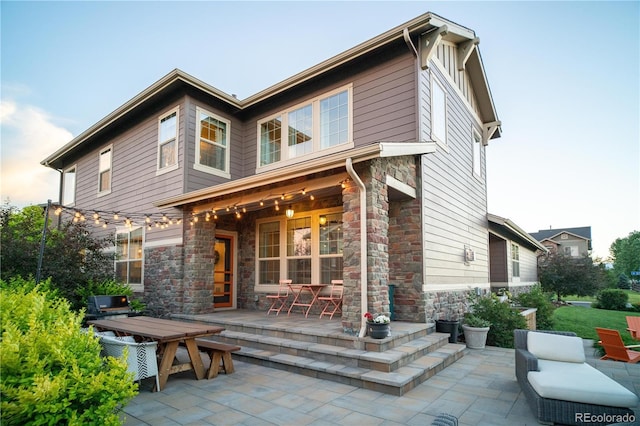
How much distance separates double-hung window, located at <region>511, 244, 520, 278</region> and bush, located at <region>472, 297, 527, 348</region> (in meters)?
6.88

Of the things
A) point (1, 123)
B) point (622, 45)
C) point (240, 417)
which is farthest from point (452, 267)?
point (1, 123)

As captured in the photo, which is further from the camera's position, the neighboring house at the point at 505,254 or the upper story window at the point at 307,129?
the neighboring house at the point at 505,254

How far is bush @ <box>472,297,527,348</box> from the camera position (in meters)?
7.31

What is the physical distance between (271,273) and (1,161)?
5.73 meters

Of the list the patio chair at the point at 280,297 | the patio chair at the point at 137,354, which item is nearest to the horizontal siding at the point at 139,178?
the patio chair at the point at 280,297

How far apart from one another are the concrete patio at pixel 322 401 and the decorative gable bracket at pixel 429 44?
17.8ft

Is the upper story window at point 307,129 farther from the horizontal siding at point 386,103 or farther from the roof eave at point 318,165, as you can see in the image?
the roof eave at point 318,165

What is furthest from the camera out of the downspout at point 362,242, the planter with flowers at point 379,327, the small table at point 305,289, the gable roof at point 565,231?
the gable roof at point 565,231

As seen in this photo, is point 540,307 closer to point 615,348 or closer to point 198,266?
point 615,348

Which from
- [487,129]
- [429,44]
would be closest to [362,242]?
[429,44]

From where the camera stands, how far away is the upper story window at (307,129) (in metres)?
8.18

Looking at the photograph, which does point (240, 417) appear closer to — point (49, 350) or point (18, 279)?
point (49, 350)

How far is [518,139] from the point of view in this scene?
634 inches

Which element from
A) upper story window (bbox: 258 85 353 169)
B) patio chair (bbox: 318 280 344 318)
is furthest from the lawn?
upper story window (bbox: 258 85 353 169)
